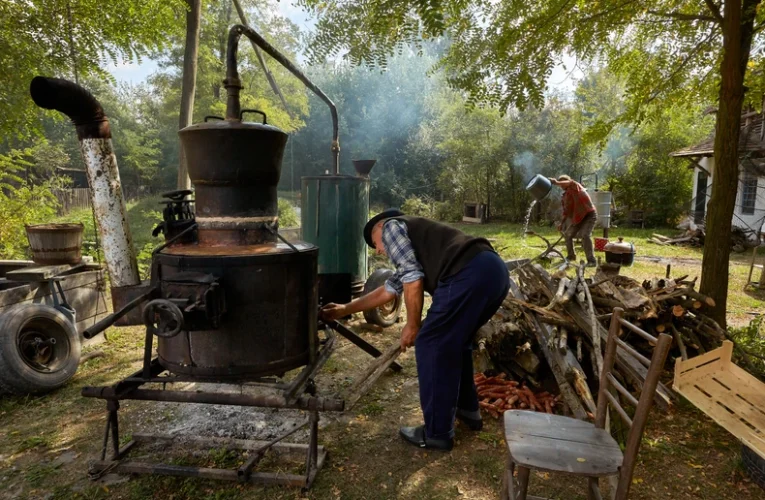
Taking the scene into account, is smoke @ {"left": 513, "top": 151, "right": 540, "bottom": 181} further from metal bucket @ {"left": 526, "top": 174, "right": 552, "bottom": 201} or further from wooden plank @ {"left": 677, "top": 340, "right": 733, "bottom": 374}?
wooden plank @ {"left": 677, "top": 340, "right": 733, "bottom": 374}

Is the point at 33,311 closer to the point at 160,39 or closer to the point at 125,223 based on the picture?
the point at 125,223

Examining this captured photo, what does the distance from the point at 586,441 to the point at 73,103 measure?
3.55 meters

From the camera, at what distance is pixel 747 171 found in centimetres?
1325

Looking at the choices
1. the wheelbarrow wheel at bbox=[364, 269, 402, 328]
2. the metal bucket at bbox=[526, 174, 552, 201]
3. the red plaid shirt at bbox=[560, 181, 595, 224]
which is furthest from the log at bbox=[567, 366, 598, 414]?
the red plaid shirt at bbox=[560, 181, 595, 224]

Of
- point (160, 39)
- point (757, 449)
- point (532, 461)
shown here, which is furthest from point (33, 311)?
point (757, 449)

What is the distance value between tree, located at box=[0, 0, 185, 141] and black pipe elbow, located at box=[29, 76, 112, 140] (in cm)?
274

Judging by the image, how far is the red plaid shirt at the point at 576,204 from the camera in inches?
343

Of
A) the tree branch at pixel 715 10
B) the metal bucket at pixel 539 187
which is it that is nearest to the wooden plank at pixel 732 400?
the tree branch at pixel 715 10

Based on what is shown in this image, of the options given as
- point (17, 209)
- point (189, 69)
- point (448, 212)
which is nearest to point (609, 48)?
point (189, 69)

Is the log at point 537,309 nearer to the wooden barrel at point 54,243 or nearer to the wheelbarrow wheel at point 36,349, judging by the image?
the wheelbarrow wheel at point 36,349

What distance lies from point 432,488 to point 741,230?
46.0 ft

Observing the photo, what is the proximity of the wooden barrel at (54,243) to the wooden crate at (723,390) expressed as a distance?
560 cm

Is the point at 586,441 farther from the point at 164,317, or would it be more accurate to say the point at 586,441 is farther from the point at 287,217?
the point at 287,217

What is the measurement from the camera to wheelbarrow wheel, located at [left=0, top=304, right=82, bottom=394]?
3.53 meters
